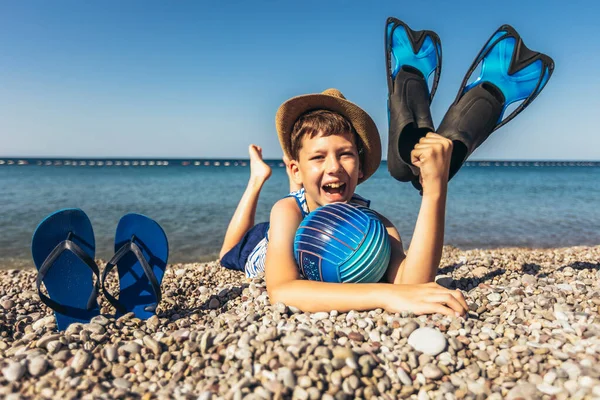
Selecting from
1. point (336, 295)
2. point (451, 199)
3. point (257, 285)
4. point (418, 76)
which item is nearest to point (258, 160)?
point (257, 285)

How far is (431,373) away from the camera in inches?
84.3

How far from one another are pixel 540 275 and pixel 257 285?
3267mm

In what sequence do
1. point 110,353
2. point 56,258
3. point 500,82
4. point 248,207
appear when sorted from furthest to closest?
point 248,207, point 500,82, point 56,258, point 110,353

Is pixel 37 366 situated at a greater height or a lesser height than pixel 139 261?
lesser

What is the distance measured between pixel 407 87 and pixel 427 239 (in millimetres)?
1403

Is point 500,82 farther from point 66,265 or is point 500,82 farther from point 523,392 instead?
point 66,265

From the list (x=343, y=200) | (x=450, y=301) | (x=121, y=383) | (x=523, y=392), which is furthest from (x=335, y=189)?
(x=121, y=383)

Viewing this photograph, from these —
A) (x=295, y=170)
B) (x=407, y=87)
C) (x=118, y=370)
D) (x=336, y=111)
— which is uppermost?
(x=407, y=87)

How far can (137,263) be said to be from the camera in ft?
12.8

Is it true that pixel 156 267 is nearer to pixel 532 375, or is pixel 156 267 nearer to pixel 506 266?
pixel 532 375

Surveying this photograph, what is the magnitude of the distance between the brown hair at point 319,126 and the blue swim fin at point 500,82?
0.83 metres

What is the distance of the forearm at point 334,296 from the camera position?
286 cm

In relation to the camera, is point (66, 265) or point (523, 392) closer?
point (523, 392)

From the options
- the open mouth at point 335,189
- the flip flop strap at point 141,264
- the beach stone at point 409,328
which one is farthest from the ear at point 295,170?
the beach stone at point 409,328
